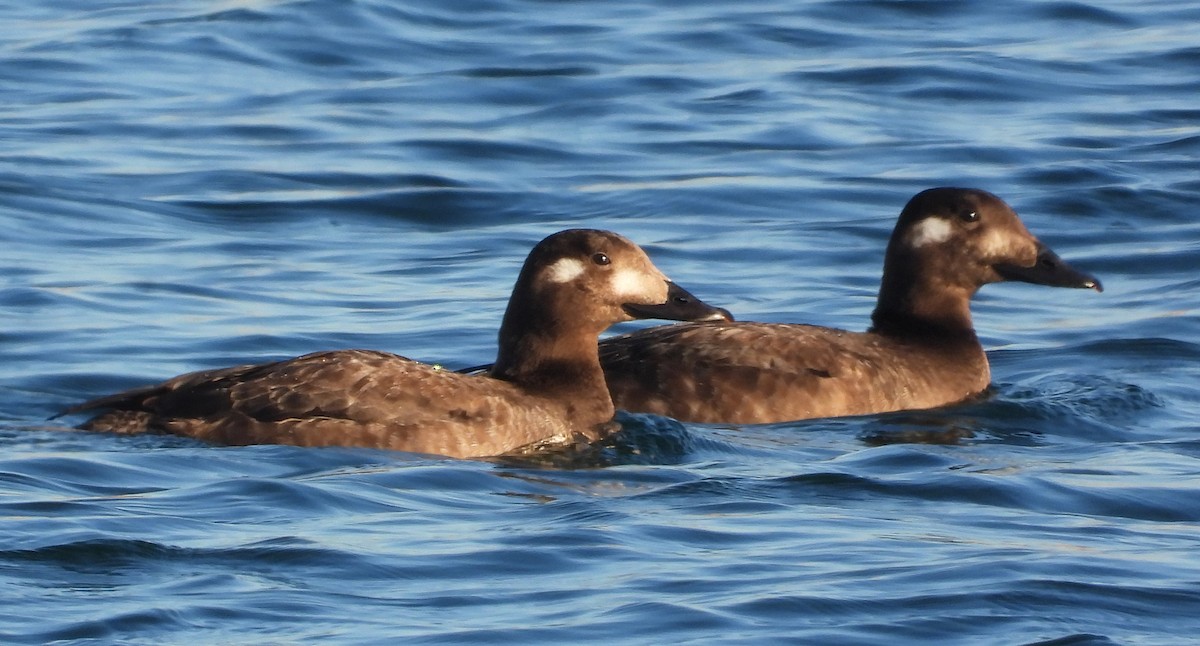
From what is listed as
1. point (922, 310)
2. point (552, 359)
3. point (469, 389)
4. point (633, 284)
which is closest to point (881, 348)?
point (922, 310)

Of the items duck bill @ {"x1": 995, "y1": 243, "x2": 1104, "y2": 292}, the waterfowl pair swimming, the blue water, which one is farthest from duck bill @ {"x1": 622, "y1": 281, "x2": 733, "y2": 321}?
duck bill @ {"x1": 995, "y1": 243, "x2": 1104, "y2": 292}

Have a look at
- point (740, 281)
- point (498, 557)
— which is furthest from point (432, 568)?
point (740, 281)

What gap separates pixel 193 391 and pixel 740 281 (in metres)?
4.55

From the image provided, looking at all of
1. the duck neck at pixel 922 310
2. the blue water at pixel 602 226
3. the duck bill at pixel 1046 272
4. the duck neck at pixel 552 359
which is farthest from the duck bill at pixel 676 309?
the duck bill at pixel 1046 272

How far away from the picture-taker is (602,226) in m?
13.8

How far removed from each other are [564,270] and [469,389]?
0.68 m

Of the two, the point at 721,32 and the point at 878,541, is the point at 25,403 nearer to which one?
the point at 878,541

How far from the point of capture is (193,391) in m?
8.62

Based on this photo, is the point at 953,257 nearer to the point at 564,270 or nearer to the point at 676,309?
→ the point at 676,309

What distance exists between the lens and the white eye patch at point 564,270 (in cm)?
915

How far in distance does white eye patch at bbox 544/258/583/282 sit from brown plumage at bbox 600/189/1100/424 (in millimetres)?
666

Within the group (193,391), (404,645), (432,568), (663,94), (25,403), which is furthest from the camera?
(663,94)

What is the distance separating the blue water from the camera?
6570 millimetres

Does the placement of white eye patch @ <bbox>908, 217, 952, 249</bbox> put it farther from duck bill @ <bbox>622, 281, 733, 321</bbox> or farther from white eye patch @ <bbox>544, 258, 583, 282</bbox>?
white eye patch @ <bbox>544, 258, 583, 282</bbox>
